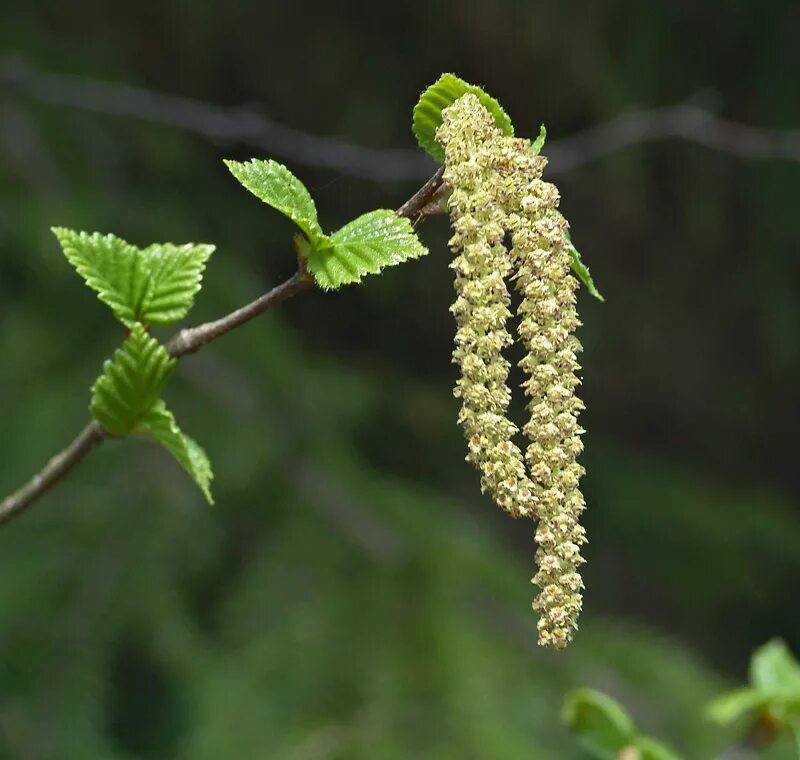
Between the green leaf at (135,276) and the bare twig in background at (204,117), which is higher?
the bare twig in background at (204,117)

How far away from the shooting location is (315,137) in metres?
2.15

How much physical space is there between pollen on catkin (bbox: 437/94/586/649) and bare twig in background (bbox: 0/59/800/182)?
4.24ft

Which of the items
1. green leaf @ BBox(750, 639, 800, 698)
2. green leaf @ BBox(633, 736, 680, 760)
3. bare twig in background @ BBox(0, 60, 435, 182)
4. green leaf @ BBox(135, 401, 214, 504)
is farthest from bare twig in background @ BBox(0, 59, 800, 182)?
A: green leaf @ BBox(135, 401, 214, 504)

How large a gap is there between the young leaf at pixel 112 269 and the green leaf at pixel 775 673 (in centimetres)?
66

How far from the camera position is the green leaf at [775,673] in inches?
37.6

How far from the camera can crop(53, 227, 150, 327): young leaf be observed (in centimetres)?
64

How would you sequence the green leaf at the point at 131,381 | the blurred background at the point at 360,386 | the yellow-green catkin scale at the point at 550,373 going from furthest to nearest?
the blurred background at the point at 360,386 → the green leaf at the point at 131,381 → the yellow-green catkin scale at the point at 550,373

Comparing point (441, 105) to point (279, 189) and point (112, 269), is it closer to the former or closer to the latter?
point (279, 189)

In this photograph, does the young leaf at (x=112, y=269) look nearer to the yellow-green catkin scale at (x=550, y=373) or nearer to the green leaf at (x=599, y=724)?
the yellow-green catkin scale at (x=550, y=373)

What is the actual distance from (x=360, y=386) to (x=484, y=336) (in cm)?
173

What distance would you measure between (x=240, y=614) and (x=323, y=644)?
6.5 inches

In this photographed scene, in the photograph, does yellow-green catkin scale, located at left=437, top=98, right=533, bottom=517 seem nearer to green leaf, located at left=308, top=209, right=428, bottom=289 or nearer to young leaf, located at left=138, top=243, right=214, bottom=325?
green leaf, located at left=308, top=209, right=428, bottom=289

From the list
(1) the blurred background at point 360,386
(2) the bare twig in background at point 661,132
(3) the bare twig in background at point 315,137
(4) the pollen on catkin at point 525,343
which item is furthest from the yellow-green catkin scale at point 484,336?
(2) the bare twig in background at point 661,132

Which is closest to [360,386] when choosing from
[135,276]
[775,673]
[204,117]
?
[204,117]
